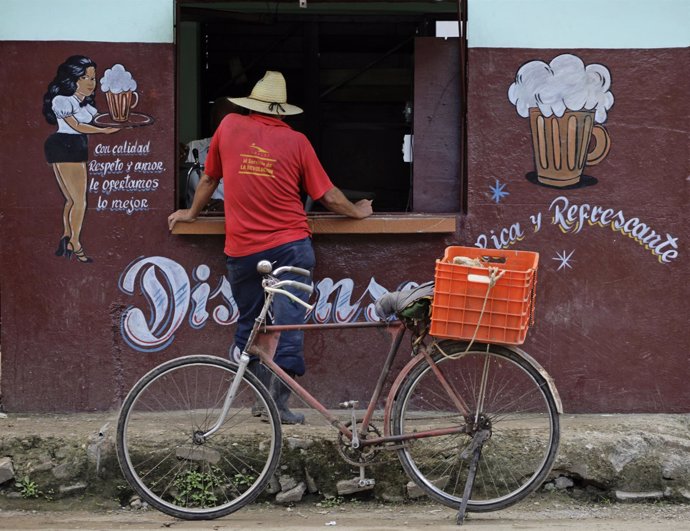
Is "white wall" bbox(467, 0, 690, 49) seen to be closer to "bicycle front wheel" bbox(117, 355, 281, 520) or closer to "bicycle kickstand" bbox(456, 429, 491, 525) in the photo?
"bicycle kickstand" bbox(456, 429, 491, 525)

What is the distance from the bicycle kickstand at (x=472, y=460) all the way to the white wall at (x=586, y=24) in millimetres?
2483

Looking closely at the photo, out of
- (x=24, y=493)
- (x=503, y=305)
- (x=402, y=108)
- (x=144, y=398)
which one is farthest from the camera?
(x=402, y=108)

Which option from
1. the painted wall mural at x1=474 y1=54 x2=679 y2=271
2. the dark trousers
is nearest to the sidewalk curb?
the dark trousers

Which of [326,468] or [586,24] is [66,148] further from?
[586,24]

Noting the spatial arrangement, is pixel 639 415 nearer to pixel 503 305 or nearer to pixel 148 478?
pixel 503 305

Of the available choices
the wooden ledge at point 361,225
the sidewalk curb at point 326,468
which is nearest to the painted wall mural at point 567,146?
the wooden ledge at point 361,225

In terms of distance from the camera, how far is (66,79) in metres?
6.12

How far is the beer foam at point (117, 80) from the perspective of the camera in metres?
6.13

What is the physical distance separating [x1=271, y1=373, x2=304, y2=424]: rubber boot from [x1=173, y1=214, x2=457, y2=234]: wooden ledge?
1.01 metres

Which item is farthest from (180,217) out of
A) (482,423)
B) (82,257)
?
(482,423)

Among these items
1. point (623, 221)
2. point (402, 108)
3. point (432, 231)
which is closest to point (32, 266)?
point (432, 231)

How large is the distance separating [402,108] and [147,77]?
143 inches

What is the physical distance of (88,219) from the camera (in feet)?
20.3

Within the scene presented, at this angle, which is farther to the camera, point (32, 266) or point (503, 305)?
point (32, 266)
